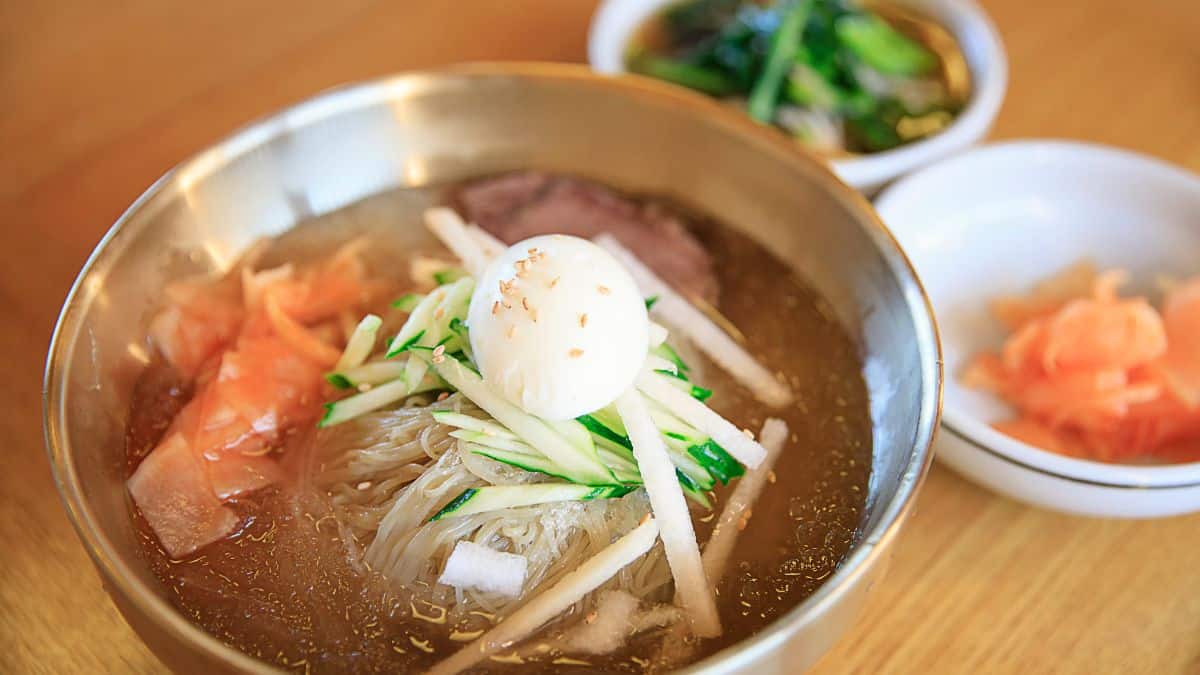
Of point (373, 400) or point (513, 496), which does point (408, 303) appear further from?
point (513, 496)

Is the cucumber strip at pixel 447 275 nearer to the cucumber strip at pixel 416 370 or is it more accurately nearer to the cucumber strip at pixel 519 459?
the cucumber strip at pixel 416 370

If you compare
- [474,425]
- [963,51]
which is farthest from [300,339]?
[963,51]

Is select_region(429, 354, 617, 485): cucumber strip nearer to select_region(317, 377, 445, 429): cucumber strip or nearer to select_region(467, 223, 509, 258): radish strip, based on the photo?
select_region(317, 377, 445, 429): cucumber strip

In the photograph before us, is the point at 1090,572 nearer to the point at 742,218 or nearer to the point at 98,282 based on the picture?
the point at 742,218

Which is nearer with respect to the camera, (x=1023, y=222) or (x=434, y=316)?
(x=434, y=316)

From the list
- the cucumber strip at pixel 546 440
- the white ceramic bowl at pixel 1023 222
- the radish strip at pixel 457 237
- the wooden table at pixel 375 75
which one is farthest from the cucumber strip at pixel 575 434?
the white ceramic bowl at pixel 1023 222

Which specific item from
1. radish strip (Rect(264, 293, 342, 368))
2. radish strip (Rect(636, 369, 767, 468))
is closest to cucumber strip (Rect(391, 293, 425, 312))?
radish strip (Rect(264, 293, 342, 368))
